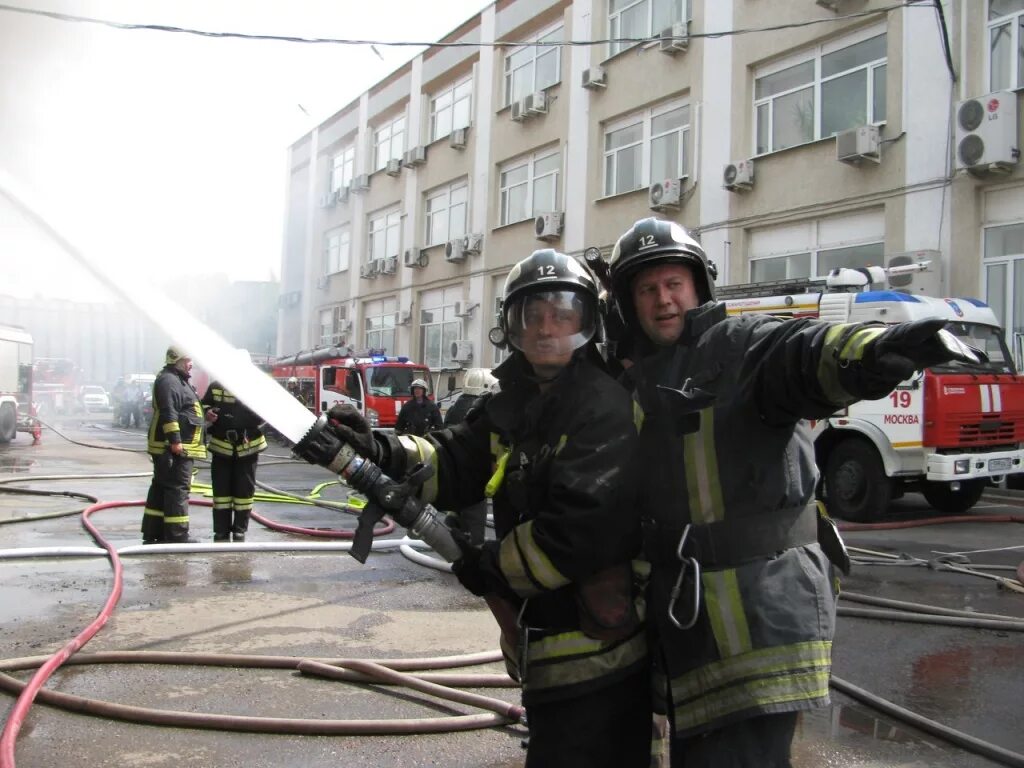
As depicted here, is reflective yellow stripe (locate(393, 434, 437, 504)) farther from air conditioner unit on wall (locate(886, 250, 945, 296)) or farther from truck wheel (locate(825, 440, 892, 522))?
air conditioner unit on wall (locate(886, 250, 945, 296))

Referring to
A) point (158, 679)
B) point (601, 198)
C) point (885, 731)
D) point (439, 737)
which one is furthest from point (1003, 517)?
point (601, 198)

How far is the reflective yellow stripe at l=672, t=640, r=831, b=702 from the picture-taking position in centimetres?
178

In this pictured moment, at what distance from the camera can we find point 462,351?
2177 cm

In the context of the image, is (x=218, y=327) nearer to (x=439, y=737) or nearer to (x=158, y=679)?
(x=158, y=679)

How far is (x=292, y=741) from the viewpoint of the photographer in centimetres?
318

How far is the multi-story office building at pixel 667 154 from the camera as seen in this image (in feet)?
39.9

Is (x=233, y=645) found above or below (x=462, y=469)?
below

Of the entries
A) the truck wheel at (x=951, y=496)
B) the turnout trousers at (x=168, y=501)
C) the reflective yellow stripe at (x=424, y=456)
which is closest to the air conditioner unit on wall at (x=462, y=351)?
the truck wheel at (x=951, y=496)

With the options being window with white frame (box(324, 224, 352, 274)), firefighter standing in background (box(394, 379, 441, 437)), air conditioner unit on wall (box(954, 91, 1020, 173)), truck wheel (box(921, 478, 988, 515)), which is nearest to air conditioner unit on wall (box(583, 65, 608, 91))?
air conditioner unit on wall (box(954, 91, 1020, 173))

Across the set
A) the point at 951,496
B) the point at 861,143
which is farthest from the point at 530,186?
the point at 951,496

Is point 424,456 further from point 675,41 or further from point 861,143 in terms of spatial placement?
point 675,41

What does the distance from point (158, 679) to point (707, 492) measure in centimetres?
293

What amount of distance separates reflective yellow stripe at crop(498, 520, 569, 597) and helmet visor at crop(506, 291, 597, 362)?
0.46 m

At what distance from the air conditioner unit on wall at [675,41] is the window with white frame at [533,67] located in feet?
12.4
